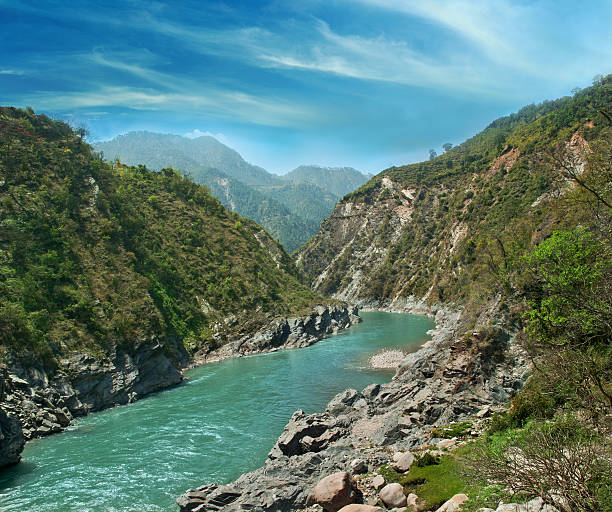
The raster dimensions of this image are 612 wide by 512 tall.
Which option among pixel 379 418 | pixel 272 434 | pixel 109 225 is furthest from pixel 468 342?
pixel 109 225

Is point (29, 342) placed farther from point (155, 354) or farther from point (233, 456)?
point (233, 456)

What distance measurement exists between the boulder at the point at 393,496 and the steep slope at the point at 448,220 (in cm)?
2763

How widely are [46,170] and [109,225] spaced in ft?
44.5

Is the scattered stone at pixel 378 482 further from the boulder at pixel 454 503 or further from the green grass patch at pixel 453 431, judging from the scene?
the green grass patch at pixel 453 431

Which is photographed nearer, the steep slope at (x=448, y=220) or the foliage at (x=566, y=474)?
the foliage at (x=566, y=474)

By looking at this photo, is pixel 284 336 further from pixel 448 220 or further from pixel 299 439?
pixel 448 220

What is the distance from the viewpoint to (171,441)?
30891 millimetres

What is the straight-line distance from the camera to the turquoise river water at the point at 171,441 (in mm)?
23156

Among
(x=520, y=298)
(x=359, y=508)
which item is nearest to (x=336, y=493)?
(x=359, y=508)

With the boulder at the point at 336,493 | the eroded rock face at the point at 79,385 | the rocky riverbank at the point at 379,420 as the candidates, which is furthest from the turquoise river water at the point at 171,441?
the boulder at the point at 336,493

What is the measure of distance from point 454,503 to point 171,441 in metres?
25.0

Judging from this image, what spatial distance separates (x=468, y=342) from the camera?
34.5 m

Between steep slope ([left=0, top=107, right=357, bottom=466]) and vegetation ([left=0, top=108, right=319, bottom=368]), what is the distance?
8.2 inches

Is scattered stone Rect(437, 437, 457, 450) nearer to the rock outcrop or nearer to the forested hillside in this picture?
the forested hillside
